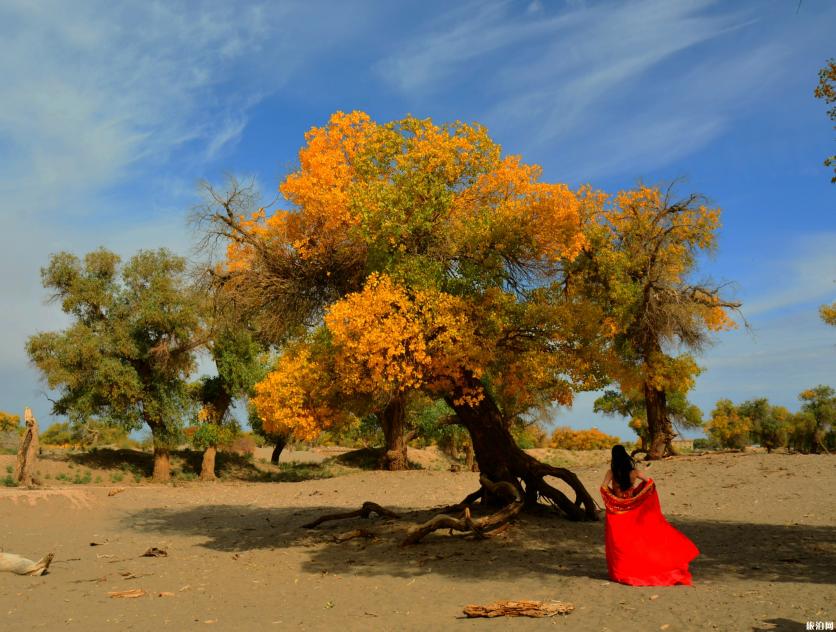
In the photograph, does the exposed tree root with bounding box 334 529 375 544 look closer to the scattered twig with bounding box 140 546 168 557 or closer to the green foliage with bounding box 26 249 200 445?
the scattered twig with bounding box 140 546 168 557

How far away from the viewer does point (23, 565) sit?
13594 millimetres

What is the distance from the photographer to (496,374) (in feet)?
48.4

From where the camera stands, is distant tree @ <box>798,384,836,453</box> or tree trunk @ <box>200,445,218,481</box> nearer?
tree trunk @ <box>200,445,218,481</box>

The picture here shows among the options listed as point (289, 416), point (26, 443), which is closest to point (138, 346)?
point (26, 443)

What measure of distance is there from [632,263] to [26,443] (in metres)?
23.3

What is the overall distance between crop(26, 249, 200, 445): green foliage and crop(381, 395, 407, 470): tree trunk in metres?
10.1

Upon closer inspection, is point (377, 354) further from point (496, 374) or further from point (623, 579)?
point (623, 579)

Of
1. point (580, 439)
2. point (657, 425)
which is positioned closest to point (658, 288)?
point (657, 425)

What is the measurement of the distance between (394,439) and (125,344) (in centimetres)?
1314

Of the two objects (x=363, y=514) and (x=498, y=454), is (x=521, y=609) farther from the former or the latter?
(x=363, y=514)

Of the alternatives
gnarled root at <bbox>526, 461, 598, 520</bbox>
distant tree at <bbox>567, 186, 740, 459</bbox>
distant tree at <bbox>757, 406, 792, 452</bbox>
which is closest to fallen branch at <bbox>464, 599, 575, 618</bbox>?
gnarled root at <bbox>526, 461, 598, 520</bbox>

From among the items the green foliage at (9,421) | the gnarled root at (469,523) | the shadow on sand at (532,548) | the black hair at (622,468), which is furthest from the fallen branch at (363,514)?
the green foliage at (9,421)

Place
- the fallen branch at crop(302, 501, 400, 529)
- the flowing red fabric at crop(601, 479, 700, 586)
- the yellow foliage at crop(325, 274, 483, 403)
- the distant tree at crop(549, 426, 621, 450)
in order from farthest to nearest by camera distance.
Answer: the distant tree at crop(549, 426, 621, 450) → the fallen branch at crop(302, 501, 400, 529) → the yellow foliage at crop(325, 274, 483, 403) → the flowing red fabric at crop(601, 479, 700, 586)

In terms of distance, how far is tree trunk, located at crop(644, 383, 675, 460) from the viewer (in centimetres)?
2627
